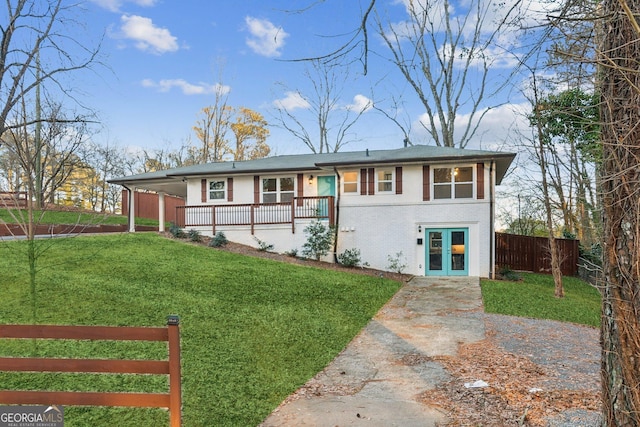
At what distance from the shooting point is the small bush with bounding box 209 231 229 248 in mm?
15211

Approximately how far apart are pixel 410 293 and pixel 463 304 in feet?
5.66

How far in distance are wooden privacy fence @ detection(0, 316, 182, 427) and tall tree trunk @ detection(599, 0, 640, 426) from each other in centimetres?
275

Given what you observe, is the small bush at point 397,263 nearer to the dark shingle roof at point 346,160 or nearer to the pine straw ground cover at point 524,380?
the dark shingle roof at point 346,160

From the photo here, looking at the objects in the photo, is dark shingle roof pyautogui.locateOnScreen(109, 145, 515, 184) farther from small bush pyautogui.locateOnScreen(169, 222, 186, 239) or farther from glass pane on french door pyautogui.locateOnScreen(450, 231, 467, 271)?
glass pane on french door pyautogui.locateOnScreen(450, 231, 467, 271)

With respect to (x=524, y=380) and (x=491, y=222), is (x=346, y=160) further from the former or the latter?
(x=524, y=380)

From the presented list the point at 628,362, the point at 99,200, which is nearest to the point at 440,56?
the point at 628,362

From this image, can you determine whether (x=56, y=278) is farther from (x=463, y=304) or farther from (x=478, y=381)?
(x=463, y=304)

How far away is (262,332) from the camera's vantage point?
6258 mm

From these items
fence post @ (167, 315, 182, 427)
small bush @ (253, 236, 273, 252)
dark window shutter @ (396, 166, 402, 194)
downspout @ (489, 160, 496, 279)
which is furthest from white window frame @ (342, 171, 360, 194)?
fence post @ (167, 315, 182, 427)

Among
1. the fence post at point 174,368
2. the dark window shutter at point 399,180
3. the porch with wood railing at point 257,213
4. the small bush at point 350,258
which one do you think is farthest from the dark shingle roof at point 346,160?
the fence post at point 174,368

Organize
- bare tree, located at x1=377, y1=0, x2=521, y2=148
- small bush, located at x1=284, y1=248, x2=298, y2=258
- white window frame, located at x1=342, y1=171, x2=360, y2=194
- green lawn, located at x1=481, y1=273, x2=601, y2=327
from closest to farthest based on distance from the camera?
green lawn, located at x1=481, y1=273, x2=601, y2=327, white window frame, located at x1=342, y1=171, x2=360, y2=194, small bush, located at x1=284, y1=248, x2=298, y2=258, bare tree, located at x1=377, y1=0, x2=521, y2=148

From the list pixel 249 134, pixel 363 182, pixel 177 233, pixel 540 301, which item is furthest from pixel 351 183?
pixel 249 134

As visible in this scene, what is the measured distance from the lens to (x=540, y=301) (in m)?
9.98

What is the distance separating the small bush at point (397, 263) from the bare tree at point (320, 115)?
526 inches
